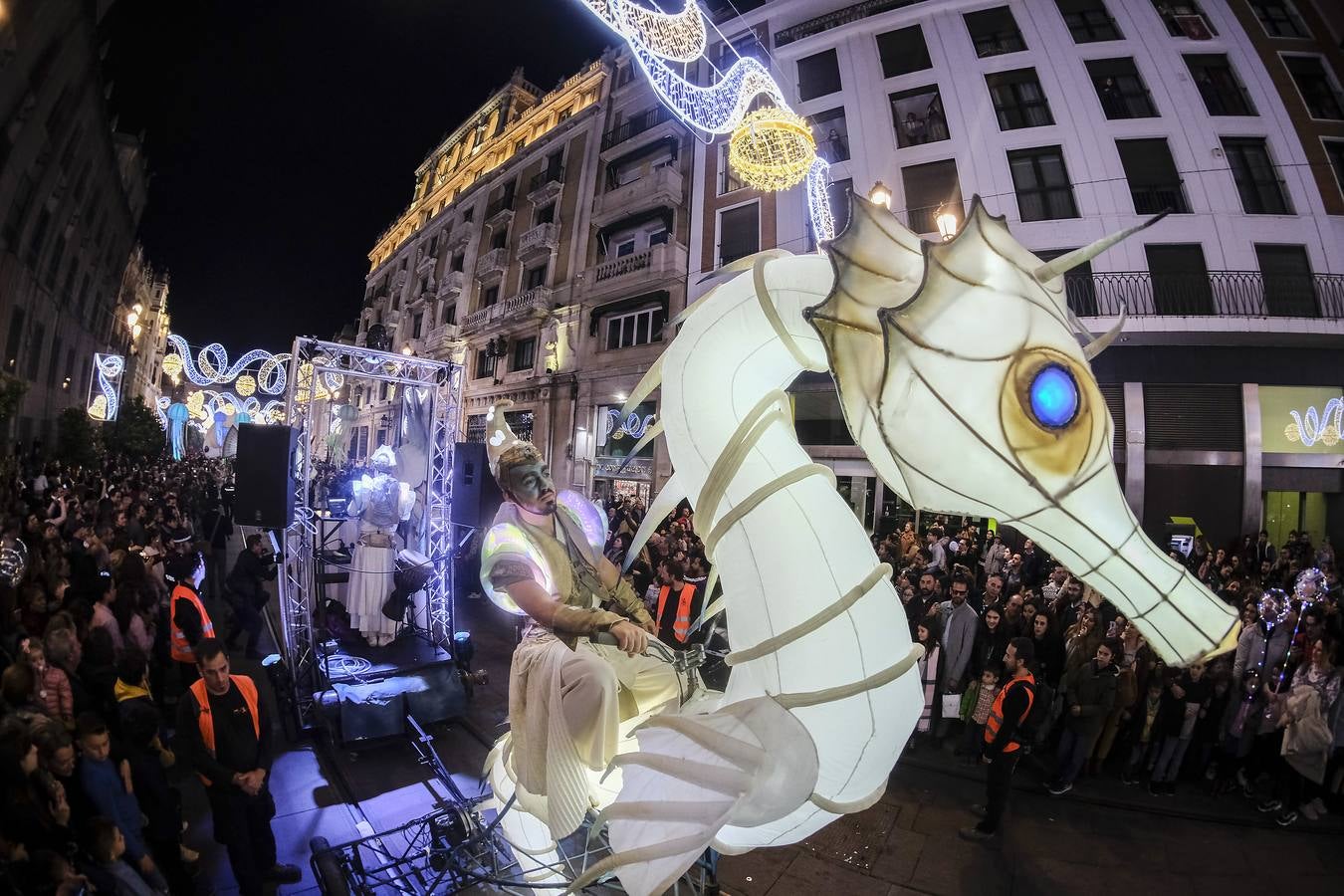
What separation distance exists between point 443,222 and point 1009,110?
2395cm

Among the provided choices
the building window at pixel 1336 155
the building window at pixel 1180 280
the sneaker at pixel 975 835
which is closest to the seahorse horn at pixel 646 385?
the sneaker at pixel 975 835

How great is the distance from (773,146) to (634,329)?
8957 mm

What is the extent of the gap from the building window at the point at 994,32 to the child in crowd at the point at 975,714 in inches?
591

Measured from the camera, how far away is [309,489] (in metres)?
6.11

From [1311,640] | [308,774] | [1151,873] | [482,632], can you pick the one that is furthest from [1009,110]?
[308,774]

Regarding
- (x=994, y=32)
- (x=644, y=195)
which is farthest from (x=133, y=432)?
(x=994, y=32)

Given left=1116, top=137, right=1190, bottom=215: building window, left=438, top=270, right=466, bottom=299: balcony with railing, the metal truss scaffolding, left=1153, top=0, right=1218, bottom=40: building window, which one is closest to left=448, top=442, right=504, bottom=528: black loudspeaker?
the metal truss scaffolding

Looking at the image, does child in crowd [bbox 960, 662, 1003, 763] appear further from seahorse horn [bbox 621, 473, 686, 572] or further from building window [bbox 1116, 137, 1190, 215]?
building window [bbox 1116, 137, 1190, 215]

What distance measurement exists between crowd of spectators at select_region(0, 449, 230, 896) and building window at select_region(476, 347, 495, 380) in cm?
1538

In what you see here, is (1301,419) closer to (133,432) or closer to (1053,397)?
(1053,397)

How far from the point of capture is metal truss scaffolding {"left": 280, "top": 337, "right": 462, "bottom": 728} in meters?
5.68

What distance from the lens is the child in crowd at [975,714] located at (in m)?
5.27

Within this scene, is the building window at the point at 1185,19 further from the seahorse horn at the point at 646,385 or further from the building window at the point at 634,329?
the seahorse horn at the point at 646,385

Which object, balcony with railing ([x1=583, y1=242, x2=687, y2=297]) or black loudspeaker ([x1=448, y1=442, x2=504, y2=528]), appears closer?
black loudspeaker ([x1=448, y1=442, x2=504, y2=528])
